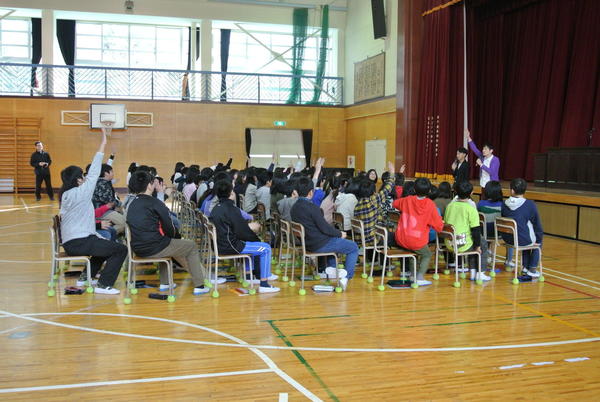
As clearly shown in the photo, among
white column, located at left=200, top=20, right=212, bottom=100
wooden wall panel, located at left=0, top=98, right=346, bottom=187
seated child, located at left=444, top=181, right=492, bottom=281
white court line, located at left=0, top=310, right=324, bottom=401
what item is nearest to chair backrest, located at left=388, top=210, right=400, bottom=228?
seated child, located at left=444, top=181, right=492, bottom=281

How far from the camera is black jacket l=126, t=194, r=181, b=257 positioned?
5164 mm

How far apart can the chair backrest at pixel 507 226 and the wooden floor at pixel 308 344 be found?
0.57 metres

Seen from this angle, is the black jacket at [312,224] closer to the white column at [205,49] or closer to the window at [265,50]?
the white column at [205,49]

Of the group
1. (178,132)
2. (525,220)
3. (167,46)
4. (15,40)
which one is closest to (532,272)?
(525,220)

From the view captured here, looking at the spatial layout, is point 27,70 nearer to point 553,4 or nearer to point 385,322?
point 553,4

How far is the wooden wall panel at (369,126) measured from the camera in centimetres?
1541

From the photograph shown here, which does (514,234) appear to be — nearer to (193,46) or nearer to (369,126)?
(369,126)

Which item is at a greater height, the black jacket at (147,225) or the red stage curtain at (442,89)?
the red stage curtain at (442,89)

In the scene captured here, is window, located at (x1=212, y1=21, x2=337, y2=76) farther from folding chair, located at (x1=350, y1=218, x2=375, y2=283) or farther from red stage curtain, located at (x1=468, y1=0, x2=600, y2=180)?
folding chair, located at (x1=350, y1=218, x2=375, y2=283)

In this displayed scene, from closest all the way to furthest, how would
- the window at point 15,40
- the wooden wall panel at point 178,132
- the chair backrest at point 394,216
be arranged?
the chair backrest at point 394,216
the wooden wall panel at point 178,132
the window at point 15,40

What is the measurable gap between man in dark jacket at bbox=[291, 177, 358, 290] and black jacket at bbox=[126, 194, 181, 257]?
1290 mm

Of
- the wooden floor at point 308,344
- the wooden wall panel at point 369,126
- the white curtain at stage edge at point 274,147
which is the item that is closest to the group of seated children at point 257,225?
the wooden floor at point 308,344

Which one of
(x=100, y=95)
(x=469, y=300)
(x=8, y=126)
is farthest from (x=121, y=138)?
(x=469, y=300)

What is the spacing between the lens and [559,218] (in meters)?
9.41
